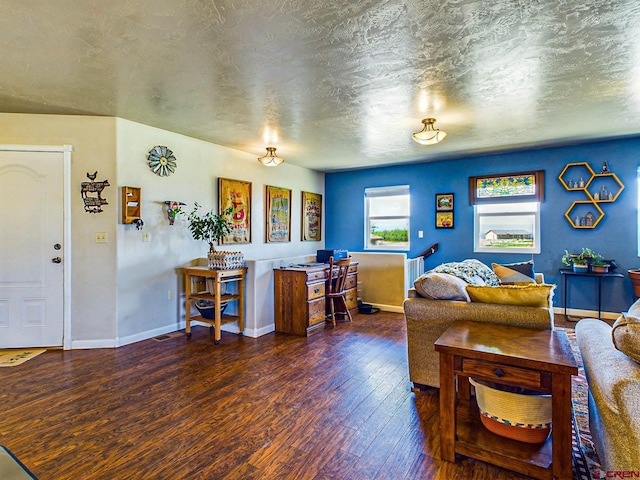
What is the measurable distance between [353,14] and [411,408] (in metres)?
2.42

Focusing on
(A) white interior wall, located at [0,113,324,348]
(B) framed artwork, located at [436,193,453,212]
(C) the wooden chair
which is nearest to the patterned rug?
(C) the wooden chair

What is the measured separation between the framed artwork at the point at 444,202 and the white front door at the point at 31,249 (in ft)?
16.4

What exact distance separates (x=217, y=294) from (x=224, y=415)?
65.2 inches

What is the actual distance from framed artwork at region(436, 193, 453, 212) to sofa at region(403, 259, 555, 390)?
126 inches

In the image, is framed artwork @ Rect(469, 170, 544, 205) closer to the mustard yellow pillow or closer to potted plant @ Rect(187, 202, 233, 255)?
the mustard yellow pillow

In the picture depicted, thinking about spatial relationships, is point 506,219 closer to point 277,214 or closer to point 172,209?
point 277,214

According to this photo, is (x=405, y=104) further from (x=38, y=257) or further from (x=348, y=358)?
(x=38, y=257)

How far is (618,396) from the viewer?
1271 millimetres

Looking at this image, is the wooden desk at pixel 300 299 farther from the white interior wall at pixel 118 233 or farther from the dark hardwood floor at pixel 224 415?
the dark hardwood floor at pixel 224 415

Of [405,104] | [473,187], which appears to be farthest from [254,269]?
[473,187]

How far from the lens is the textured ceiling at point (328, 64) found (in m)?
1.88

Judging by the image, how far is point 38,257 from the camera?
3494 mm

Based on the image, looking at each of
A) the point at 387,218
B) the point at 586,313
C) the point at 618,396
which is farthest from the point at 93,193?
the point at 586,313

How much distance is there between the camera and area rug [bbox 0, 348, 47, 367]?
3132 millimetres
